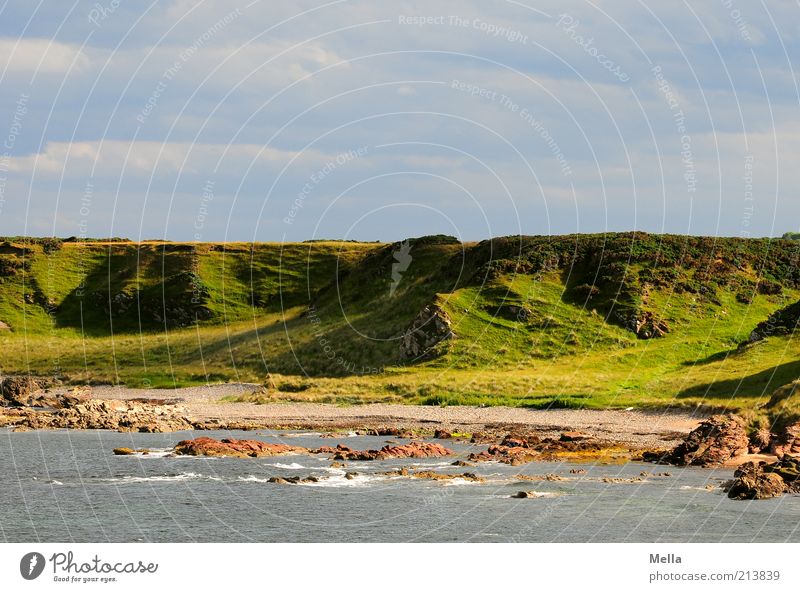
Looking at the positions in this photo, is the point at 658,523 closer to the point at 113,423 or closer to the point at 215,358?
the point at 113,423

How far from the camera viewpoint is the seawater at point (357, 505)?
39875mm

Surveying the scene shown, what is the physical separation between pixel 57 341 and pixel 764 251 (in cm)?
8830

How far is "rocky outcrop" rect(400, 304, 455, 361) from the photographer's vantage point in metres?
102

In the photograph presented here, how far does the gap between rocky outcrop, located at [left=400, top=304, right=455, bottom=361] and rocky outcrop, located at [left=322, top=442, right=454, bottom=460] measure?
38966mm

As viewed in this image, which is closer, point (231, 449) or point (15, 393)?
point (231, 449)

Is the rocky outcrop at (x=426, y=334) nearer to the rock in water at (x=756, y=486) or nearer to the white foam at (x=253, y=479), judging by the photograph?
the white foam at (x=253, y=479)

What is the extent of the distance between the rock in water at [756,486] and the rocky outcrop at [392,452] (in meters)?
18.4

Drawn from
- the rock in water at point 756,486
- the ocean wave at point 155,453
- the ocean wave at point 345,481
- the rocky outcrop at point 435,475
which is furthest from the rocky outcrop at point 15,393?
the rock in water at point 756,486

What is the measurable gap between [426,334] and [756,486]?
192 feet

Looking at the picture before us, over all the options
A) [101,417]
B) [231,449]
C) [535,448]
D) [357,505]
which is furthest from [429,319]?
[357,505]

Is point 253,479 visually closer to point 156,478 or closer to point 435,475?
point 156,478

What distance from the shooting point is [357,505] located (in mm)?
44938

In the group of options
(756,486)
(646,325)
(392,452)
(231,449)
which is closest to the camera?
(756,486)

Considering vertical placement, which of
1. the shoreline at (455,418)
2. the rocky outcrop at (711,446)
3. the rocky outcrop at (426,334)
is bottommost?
the shoreline at (455,418)
